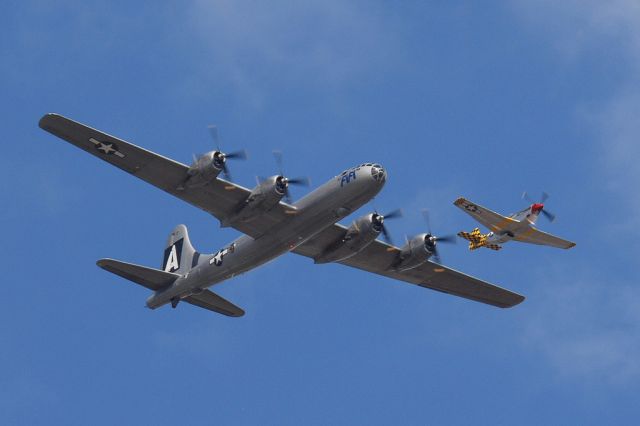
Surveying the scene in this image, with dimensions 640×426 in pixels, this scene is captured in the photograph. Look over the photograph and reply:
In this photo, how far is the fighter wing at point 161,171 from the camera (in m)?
45.1

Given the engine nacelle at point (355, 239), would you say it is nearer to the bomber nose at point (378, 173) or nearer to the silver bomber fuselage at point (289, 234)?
the silver bomber fuselage at point (289, 234)

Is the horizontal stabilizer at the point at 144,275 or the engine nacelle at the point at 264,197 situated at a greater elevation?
the engine nacelle at the point at 264,197

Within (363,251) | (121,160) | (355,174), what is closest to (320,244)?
(363,251)

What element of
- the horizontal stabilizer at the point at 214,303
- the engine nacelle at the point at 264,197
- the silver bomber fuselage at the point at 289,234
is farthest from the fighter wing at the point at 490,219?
the engine nacelle at the point at 264,197

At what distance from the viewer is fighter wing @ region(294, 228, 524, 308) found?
54.5m

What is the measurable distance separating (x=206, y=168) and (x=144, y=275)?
985cm

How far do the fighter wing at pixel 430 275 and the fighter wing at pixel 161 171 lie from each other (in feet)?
17.0

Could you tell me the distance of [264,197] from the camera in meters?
46.8

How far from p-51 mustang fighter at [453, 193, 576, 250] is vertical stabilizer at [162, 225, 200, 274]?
1673 cm

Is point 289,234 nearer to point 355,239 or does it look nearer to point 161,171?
point 355,239

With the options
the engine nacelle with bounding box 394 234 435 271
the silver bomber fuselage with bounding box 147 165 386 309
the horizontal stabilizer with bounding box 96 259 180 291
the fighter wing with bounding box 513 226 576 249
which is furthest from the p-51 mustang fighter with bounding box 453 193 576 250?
the horizontal stabilizer with bounding box 96 259 180 291

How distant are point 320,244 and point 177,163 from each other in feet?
32.4

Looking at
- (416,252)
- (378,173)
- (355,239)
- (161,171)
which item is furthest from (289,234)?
(416,252)

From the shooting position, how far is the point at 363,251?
180 feet
